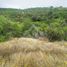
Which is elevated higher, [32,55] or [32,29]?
[32,55]

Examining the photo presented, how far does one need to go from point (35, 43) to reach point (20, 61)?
719mm

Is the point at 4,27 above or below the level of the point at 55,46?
below

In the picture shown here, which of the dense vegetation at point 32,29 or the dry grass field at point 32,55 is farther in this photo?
the dense vegetation at point 32,29

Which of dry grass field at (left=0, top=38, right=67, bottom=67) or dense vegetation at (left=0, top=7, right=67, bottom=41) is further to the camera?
dense vegetation at (left=0, top=7, right=67, bottom=41)

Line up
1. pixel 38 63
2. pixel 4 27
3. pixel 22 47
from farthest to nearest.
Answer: pixel 4 27 < pixel 22 47 < pixel 38 63

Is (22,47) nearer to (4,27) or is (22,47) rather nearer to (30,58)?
(30,58)

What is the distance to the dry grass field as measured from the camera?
14.2ft

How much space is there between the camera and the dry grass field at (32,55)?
4320mm

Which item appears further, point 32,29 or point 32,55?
point 32,29

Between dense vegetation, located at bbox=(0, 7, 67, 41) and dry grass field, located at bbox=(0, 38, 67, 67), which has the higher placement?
dry grass field, located at bbox=(0, 38, 67, 67)

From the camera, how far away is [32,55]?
4.44 metres

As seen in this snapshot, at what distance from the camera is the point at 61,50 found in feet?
15.7

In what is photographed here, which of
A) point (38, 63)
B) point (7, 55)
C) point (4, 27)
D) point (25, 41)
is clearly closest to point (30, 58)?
point (38, 63)

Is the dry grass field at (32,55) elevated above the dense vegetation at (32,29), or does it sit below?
above
